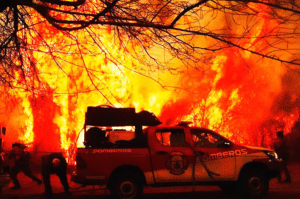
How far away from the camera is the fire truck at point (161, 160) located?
8.95 meters

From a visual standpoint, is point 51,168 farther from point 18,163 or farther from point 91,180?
point 18,163

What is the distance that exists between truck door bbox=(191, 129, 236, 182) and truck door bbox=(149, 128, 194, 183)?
0.21 meters

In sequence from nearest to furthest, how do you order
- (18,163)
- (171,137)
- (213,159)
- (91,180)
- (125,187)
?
(91,180)
(125,187)
(213,159)
(171,137)
(18,163)

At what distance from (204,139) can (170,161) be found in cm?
98

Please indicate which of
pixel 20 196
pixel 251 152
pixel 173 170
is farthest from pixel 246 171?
pixel 20 196

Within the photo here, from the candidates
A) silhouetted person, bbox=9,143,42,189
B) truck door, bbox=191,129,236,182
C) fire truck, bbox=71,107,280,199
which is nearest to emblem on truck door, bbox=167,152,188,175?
fire truck, bbox=71,107,280,199

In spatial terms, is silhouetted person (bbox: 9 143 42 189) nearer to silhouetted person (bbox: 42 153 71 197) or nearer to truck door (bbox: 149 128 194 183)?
silhouetted person (bbox: 42 153 71 197)

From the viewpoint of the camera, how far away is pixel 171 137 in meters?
9.48

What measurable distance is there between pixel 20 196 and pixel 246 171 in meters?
5.51

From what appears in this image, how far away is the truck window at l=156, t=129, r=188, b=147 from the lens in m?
9.37

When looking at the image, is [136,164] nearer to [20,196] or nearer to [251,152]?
[251,152]

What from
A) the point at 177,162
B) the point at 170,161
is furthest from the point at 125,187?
the point at 177,162

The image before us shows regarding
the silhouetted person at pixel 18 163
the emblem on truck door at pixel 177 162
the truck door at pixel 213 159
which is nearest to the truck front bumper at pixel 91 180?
the emblem on truck door at pixel 177 162

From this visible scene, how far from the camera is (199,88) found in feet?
60.8
